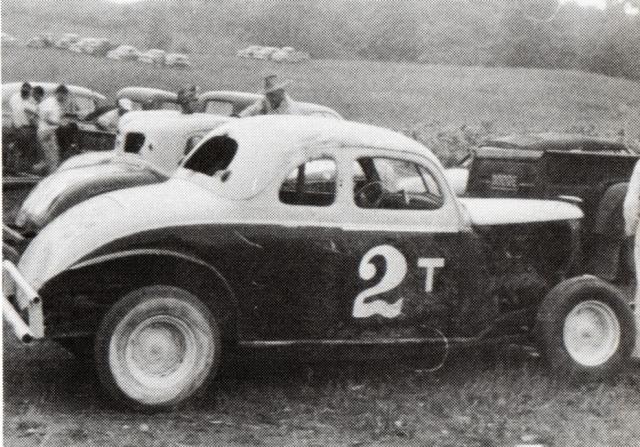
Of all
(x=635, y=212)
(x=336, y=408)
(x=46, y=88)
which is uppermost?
(x=46, y=88)

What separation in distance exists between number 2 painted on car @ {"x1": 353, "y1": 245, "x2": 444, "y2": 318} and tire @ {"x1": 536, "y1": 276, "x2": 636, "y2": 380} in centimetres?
74

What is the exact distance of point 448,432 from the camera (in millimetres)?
3744

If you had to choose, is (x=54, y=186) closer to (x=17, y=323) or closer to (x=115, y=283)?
(x=115, y=283)

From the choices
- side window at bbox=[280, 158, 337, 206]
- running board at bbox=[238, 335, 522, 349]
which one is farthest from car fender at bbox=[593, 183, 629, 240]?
side window at bbox=[280, 158, 337, 206]

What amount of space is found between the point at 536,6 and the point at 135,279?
2.85 meters

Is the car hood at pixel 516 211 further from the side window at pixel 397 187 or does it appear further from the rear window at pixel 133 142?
the rear window at pixel 133 142

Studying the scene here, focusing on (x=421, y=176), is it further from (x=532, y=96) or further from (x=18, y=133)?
(x=18, y=133)

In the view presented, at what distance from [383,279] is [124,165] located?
8.34ft

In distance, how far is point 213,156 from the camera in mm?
4352

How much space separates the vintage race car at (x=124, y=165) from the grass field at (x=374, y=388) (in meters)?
0.58

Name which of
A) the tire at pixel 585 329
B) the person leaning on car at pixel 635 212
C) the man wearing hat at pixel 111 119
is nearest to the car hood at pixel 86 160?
the man wearing hat at pixel 111 119

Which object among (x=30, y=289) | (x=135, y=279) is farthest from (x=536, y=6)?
(x=30, y=289)

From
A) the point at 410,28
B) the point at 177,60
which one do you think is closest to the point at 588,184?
the point at 410,28

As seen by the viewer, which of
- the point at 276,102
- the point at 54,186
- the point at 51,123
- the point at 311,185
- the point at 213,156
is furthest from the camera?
the point at 51,123
